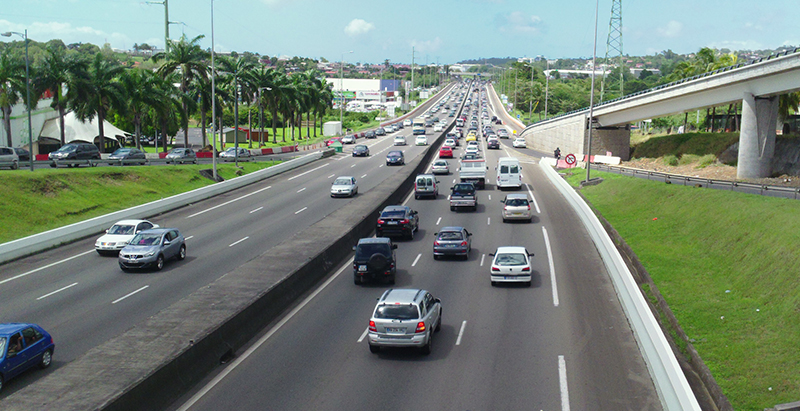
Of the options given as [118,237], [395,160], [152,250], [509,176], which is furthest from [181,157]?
[152,250]

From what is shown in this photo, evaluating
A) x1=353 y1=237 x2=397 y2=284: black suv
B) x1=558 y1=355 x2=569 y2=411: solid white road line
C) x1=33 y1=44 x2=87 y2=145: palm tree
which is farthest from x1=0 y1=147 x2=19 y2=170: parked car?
x1=558 y1=355 x2=569 y2=411: solid white road line

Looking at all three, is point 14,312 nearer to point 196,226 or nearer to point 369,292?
point 369,292

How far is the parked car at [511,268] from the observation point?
24.8 metres

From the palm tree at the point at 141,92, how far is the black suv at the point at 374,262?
45547 mm

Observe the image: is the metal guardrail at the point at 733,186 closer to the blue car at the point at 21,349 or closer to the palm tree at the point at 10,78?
the blue car at the point at 21,349

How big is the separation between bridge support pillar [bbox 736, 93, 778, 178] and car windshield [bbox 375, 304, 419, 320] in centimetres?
4065

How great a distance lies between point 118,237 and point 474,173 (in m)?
28.4

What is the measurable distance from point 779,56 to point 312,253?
120ft

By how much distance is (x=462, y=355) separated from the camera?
17.8 m

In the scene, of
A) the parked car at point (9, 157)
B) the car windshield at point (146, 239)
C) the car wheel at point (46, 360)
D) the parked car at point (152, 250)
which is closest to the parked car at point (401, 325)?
the car wheel at point (46, 360)

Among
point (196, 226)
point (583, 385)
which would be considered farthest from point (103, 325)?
point (196, 226)

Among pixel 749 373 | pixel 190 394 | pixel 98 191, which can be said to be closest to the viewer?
pixel 190 394

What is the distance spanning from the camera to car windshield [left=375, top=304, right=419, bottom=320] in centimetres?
1748

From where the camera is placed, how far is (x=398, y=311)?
17.6 metres
